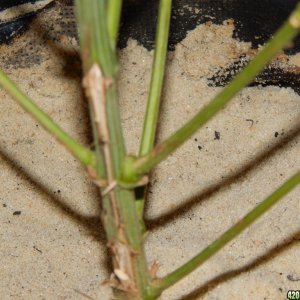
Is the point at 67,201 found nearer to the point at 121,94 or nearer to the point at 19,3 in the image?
the point at 121,94

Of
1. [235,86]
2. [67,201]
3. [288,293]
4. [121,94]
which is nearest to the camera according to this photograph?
[235,86]

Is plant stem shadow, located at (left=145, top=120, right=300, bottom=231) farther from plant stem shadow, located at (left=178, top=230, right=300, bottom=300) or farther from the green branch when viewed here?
the green branch

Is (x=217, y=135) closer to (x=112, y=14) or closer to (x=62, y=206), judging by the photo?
(x=62, y=206)

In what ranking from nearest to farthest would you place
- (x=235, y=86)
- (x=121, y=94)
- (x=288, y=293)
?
(x=235, y=86) → (x=288, y=293) → (x=121, y=94)

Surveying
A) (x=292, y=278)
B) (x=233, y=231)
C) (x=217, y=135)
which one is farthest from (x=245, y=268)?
(x=233, y=231)

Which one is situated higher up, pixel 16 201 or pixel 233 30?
pixel 233 30

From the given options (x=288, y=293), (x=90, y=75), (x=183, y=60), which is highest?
(x=90, y=75)

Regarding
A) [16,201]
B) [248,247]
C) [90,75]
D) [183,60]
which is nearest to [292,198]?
[248,247]
